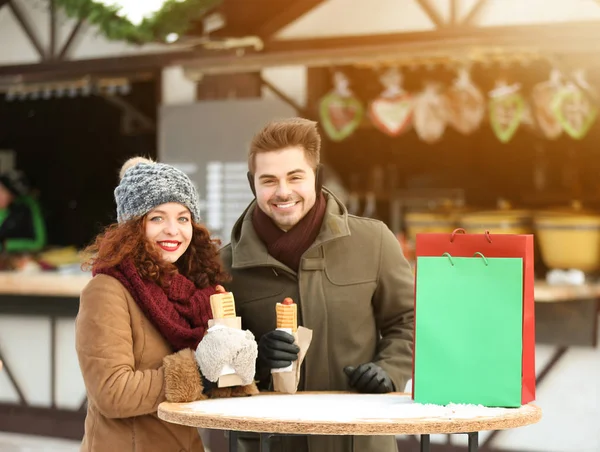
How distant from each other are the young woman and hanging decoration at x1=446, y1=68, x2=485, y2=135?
463 centimetres

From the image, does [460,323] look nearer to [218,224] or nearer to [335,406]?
[335,406]

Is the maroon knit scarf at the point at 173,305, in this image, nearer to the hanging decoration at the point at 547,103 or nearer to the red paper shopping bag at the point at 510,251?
the red paper shopping bag at the point at 510,251

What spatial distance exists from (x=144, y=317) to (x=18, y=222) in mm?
6129

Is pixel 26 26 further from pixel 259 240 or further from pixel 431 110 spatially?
pixel 259 240

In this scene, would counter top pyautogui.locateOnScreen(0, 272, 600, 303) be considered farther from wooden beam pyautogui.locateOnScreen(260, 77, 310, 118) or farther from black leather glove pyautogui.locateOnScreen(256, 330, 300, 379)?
black leather glove pyautogui.locateOnScreen(256, 330, 300, 379)

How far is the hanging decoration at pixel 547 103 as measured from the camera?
681 cm

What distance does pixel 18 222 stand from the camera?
8398mm

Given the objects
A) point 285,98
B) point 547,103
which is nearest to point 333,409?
point 547,103

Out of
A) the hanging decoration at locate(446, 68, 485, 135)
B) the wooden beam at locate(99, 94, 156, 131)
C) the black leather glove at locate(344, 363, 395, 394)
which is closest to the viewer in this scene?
the black leather glove at locate(344, 363, 395, 394)

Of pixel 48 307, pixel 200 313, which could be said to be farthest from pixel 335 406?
pixel 48 307

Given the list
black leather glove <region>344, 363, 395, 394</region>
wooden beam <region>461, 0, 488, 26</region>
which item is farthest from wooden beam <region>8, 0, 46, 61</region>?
black leather glove <region>344, 363, 395, 394</region>

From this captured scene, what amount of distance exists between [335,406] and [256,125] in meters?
5.41

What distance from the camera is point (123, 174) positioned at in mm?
2887

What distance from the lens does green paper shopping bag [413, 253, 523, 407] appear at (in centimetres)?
241
